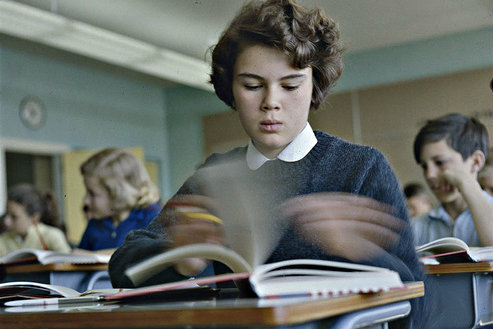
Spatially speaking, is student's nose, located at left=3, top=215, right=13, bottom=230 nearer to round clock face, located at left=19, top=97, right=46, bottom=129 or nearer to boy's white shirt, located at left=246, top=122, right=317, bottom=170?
round clock face, located at left=19, top=97, right=46, bottom=129

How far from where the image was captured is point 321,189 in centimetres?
108

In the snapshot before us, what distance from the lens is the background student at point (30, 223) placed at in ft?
11.9

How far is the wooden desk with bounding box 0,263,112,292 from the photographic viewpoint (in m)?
2.19

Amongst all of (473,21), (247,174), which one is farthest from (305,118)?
(473,21)

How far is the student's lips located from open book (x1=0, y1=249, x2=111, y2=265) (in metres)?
1.18

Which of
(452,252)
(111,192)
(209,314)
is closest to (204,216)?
(209,314)

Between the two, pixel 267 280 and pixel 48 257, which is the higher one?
pixel 48 257

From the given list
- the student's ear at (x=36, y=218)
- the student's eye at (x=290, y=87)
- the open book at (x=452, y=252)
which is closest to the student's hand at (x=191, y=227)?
the student's eye at (x=290, y=87)

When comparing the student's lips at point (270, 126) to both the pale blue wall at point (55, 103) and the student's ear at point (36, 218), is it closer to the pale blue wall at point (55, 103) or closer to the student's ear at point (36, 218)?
the student's ear at point (36, 218)

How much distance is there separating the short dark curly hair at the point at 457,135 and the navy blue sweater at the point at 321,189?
98 centimetres

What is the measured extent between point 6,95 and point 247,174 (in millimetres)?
4917

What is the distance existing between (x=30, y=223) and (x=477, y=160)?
2695 mm

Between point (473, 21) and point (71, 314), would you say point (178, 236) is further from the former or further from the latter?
point (473, 21)

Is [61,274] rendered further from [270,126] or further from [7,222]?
[7,222]
